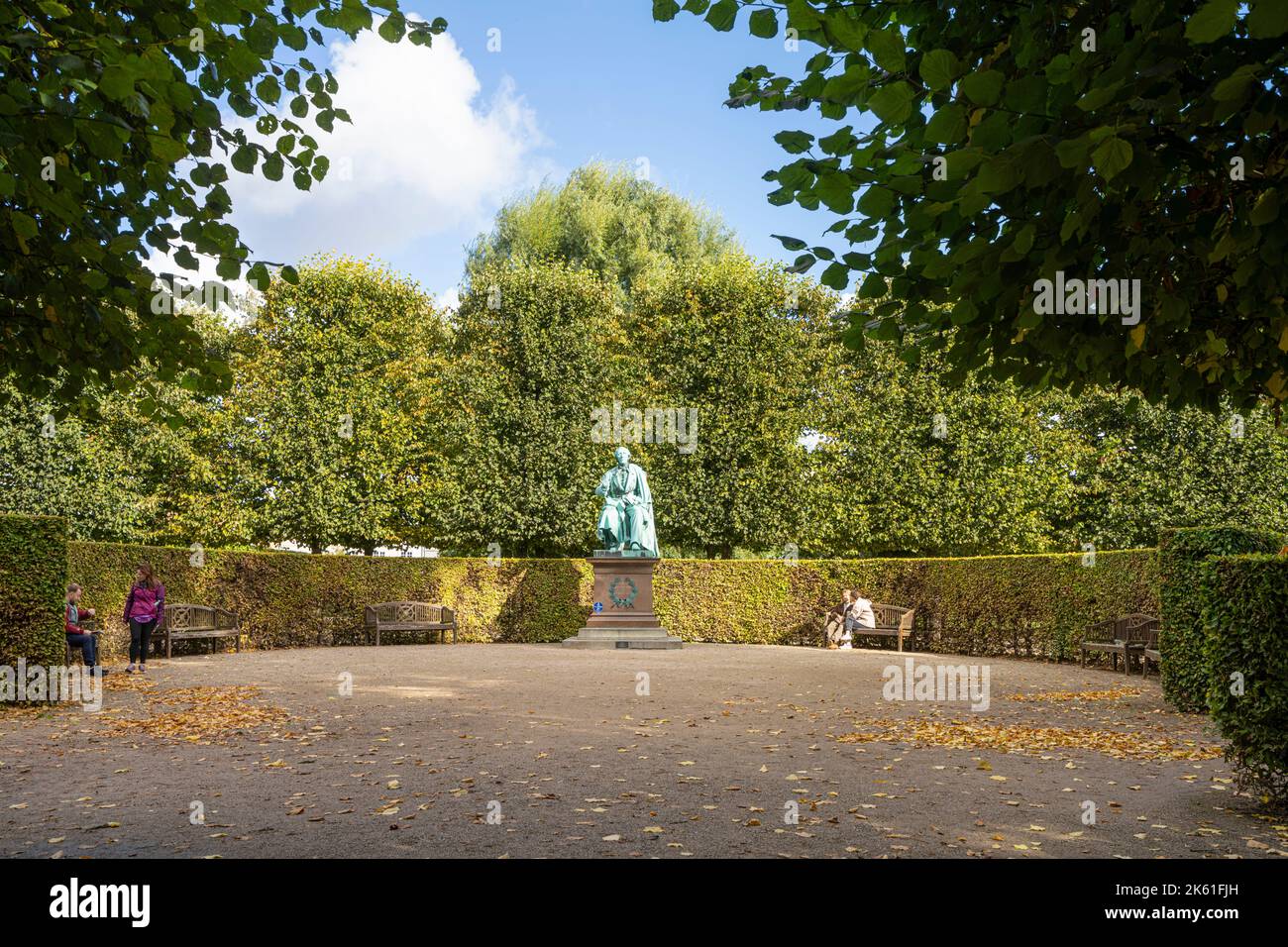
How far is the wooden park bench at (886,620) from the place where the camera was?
20.4 meters

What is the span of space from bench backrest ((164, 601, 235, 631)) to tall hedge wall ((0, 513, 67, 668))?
7275 mm

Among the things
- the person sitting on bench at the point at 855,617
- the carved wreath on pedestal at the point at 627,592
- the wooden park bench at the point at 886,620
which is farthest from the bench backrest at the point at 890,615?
the carved wreath on pedestal at the point at 627,592

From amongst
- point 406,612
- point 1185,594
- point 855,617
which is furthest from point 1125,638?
point 406,612

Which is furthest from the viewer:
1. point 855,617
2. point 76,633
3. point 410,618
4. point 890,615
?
point 410,618

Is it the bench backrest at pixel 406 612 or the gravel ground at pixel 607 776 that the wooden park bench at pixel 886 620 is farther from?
the bench backrest at pixel 406 612

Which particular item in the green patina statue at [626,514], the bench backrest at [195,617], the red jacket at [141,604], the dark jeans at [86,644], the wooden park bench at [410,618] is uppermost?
the green patina statue at [626,514]

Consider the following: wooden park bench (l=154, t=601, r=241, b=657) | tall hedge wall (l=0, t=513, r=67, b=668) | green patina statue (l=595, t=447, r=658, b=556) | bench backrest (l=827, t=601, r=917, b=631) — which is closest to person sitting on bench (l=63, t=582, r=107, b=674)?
tall hedge wall (l=0, t=513, r=67, b=668)

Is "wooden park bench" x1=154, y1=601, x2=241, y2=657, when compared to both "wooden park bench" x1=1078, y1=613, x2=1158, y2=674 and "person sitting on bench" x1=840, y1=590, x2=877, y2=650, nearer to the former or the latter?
"person sitting on bench" x1=840, y1=590, x2=877, y2=650

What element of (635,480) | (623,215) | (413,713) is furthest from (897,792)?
(623,215)

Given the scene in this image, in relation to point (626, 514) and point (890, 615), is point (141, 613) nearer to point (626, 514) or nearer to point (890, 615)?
point (626, 514)

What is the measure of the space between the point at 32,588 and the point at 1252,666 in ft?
37.6

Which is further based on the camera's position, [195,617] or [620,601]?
[620,601]

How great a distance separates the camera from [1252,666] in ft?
18.6
